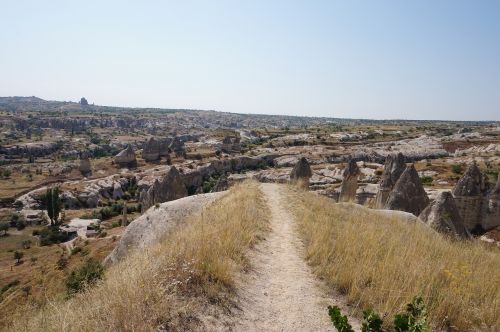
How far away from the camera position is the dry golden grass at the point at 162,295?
364cm

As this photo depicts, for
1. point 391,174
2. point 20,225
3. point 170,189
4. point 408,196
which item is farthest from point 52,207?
point 408,196

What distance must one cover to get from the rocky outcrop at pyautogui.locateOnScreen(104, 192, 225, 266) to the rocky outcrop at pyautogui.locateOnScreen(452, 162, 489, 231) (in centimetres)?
1600

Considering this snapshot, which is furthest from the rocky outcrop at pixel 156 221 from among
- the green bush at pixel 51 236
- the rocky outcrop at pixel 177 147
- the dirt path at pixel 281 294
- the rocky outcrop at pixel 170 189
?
the rocky outcrop at pixel 177 147

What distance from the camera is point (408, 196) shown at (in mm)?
16719

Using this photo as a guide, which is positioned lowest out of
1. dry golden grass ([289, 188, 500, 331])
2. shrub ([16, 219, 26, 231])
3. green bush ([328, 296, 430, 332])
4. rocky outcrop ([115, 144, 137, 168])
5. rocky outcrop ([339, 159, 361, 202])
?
shrub ([16, 219, 26, 231])

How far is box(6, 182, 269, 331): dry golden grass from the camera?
3.64 m

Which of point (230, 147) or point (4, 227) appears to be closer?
point (4, 227)

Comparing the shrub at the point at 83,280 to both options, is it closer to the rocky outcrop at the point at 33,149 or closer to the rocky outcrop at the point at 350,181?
the rocky outcrop at the point at 350,181

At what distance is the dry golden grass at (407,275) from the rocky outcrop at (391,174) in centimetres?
1341

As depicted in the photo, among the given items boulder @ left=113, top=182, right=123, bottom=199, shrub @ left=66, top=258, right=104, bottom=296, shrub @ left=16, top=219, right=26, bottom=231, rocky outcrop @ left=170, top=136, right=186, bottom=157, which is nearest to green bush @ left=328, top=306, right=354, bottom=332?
shrub @ left=66, top=258, right=104, bottom=296

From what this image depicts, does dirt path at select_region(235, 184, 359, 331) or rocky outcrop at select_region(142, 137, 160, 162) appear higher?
dirt path at select_region(235, 184, 359, 331)

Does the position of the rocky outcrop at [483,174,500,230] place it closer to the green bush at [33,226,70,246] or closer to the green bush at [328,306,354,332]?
the green bush at [328,306,354,332]

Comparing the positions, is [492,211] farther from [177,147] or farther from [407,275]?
[177,147]

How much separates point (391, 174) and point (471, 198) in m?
5.71
